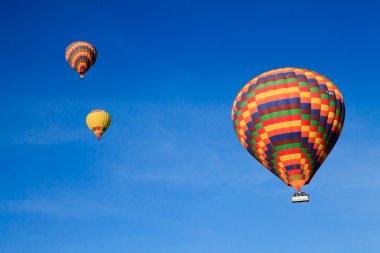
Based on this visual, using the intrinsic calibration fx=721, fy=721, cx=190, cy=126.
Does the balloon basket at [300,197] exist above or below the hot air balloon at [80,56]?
below

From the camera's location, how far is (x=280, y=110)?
52562mm

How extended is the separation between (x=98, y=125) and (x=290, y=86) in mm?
27278

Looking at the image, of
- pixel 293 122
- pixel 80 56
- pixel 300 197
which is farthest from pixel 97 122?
pixel 300 197

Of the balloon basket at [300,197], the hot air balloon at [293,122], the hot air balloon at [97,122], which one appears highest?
the hot air balloon at [97,122]

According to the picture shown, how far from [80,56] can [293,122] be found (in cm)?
2996

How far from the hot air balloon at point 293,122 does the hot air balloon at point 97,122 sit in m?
23.9

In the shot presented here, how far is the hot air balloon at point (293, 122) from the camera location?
5247cm

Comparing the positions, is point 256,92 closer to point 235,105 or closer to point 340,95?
point 235,105

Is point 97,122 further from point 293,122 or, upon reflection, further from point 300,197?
point 300,197

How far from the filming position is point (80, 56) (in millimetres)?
74625

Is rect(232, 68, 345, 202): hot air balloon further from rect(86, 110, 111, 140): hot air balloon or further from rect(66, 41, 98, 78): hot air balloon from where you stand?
rect(66, 41, 98, 78): hot air balloon

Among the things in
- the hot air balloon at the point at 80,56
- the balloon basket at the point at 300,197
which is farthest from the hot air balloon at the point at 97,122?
the balloon basket at the point at 300,197

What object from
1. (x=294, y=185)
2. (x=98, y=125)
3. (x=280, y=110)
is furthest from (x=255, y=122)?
(x=98, y=125)

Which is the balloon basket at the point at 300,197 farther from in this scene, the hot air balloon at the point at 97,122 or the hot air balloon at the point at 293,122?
the hot air balloon at the point at 97,122
